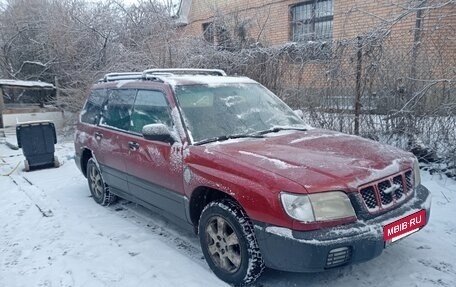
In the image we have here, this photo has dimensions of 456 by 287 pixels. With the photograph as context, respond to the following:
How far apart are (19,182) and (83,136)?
2163 mm

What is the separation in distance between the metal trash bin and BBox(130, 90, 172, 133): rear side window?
418 cm

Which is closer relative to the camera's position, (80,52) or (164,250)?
(164,250)

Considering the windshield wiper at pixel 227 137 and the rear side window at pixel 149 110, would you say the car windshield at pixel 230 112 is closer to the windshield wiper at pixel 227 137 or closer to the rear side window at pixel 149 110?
the windshield wiper at pixel 227 137

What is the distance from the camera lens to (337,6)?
38.5 ft

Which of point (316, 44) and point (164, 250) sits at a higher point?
point (316, 44)

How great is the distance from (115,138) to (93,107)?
44.1 inches

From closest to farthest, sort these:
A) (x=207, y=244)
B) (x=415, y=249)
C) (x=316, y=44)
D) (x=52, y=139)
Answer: (x=207, y=244) → (x=415, y=249) → (x=316, y=44) → (x=52, y=139)

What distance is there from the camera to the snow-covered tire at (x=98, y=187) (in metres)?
5.27

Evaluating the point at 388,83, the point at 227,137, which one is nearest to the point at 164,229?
the point at 227,137

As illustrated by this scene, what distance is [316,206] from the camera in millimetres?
2605

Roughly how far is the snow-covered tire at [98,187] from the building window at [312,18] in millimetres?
8630

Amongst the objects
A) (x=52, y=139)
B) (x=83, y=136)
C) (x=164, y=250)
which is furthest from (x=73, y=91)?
(x=164, y=250)

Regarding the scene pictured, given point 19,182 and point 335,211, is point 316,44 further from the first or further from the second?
point 19,182

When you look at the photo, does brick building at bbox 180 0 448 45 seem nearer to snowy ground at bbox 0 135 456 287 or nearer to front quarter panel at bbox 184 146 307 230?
snowy ground at bbox 0 135 456 287
